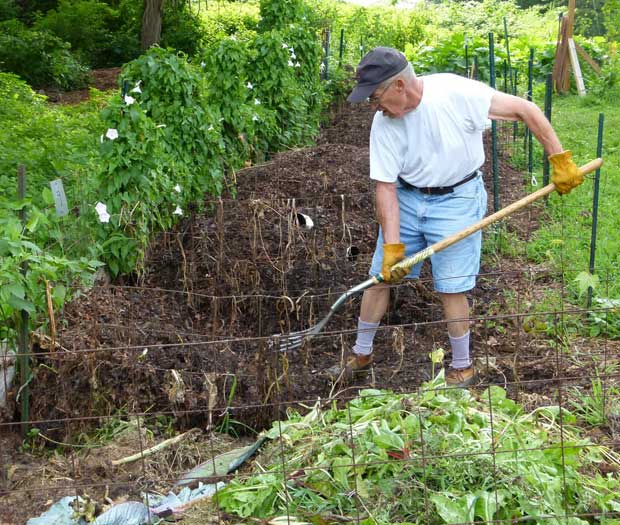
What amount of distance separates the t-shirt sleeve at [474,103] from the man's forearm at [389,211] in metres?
0.41

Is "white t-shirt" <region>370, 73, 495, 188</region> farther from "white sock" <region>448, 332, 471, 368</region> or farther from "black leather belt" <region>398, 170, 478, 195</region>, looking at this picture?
"white sock" <region>448, 332, 471, 368</region>

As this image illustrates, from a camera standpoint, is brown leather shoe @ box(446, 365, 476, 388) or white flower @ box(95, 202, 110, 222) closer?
brown leather shoe @ box(446, 365, 476, 388)

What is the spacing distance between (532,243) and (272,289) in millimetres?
1759

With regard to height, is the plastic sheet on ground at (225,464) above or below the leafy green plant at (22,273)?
below

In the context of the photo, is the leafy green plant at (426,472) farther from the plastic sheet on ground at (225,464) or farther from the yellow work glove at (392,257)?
the yellow work glove at (392,257)

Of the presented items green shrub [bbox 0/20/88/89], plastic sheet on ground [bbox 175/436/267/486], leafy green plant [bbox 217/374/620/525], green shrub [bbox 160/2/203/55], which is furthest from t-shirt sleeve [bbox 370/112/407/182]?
green shrub [bbox 160/2/203/55]

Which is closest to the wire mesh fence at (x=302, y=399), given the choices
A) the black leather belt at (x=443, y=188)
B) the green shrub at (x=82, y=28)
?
the black leather belt at (x=443, y=188)

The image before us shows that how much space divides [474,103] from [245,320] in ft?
5.52

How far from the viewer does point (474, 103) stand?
357 centimetres

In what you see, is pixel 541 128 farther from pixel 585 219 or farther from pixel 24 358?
pixel 585 219

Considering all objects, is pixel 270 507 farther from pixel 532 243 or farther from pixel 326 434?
pixel 532 243

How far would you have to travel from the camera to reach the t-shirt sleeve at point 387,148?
364 centimetres

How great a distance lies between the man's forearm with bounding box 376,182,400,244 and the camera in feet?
12.1

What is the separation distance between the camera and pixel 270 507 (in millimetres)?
2688
